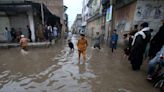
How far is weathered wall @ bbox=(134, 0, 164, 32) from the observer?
10250mm

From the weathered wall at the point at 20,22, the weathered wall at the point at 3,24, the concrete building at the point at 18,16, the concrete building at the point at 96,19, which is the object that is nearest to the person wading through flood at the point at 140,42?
the concrete building at the point at 18,16

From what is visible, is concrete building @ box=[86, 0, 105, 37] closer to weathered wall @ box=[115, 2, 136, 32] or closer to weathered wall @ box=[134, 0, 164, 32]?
weathered wall @ box=[115, 2, 136, 32]

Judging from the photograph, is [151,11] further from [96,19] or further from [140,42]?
[96,19]

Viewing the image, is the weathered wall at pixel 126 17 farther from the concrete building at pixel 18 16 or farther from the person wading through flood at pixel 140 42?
the concrete building at pixel 18 16

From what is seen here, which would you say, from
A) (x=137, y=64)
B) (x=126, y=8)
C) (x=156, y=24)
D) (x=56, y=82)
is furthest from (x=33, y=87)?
(x=126, y=8)

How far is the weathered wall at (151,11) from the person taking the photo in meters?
10.2

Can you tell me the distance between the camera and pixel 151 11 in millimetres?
10352

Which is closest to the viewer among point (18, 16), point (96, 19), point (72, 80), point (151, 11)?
point (72, 80)

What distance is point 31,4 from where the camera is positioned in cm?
1420

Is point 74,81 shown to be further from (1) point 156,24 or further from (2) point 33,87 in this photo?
(1) point 156,24

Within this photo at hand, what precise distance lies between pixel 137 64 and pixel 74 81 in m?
2.88

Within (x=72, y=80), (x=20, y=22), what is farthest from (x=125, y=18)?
(x=20, y=22)

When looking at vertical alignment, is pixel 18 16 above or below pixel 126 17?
above

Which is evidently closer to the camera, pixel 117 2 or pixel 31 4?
pixel 31 4
